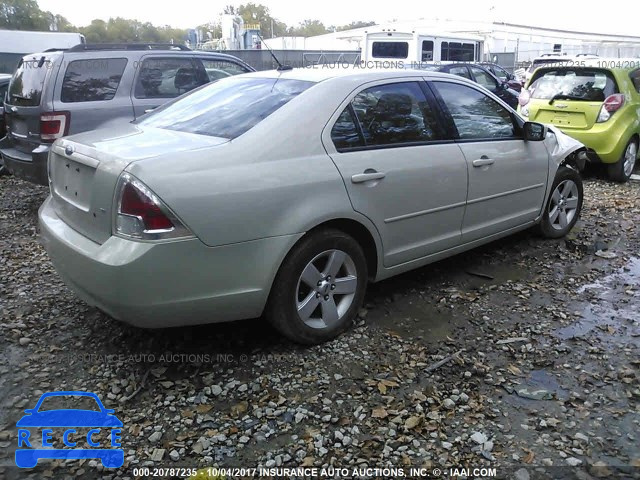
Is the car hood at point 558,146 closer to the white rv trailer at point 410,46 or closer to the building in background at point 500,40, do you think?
the white rv trailer at point 410,46

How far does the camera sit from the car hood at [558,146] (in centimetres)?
510

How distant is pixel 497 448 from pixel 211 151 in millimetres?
2047

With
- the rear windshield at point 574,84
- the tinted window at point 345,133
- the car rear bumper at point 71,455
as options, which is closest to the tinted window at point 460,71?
the rear windshield at point 574,84

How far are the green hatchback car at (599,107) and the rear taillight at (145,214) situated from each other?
680cm

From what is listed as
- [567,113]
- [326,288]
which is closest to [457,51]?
[567,113]

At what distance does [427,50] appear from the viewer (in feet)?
63.6

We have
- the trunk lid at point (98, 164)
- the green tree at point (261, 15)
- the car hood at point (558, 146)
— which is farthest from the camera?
the green tree at point (261, 15)

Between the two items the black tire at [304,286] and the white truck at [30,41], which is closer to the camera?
the black tire at [304,286]

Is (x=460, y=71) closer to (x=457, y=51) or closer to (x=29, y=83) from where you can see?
(x=457, y=51)

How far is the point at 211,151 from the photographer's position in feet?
9.85

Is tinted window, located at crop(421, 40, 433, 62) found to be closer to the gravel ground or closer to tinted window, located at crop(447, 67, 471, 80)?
tinted window, located at crop(447, 67, 471, 80)

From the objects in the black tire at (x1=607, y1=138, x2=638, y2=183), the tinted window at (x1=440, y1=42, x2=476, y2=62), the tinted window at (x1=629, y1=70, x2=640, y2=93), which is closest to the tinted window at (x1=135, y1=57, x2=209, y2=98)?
the black tire at (x1=607, y1=138, x2=638, y2=183)

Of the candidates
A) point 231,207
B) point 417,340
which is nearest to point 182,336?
point 231,207

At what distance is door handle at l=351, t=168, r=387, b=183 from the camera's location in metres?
3.42
